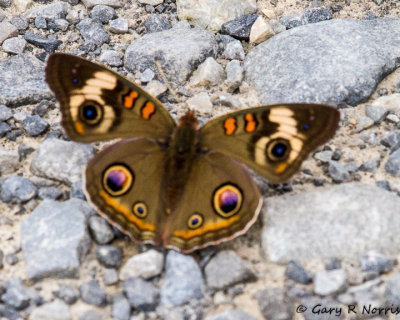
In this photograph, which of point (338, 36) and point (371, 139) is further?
point (338, 36)

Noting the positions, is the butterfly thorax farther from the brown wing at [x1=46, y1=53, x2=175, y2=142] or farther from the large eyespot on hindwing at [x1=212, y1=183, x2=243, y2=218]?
the large eyespot on hindwing at [x1=212, y1=183, x2=243, y2=218]

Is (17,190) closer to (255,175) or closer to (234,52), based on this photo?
(255,175)

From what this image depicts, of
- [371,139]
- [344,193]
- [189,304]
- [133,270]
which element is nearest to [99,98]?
[133,270]

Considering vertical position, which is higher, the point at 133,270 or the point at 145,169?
the point at 145,169

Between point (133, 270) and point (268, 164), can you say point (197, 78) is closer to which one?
point (268, 164)

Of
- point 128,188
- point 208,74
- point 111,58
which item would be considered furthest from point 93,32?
point 128,188
